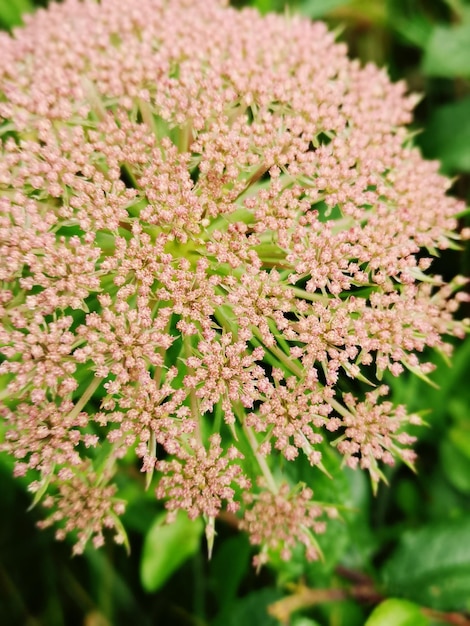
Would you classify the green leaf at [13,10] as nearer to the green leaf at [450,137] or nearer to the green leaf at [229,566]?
the green leaf at [450,137]

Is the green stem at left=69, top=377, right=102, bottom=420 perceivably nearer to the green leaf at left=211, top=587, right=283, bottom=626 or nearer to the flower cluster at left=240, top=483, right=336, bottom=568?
the flower cluster at left=240, top=483, right=336, bottom=568

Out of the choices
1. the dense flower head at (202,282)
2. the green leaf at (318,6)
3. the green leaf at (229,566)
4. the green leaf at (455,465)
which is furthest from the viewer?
the green leaf at (318,6)

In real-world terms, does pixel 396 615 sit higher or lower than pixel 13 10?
lower

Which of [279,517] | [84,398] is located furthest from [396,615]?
[84,398]

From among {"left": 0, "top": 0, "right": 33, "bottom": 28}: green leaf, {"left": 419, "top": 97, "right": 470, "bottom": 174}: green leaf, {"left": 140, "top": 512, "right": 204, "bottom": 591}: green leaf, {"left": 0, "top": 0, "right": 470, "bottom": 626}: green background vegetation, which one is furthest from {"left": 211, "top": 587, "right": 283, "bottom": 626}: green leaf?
{"left": 0, "top": 0, "right": 33, "bottom": 28}: green leaf

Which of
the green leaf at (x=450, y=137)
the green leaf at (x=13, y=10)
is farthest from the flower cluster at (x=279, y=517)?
the green leaf at (x=13, y=10)

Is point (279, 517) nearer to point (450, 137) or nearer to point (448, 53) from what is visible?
point (450, 137)

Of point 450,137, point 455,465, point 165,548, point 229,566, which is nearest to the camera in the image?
point 165,548
